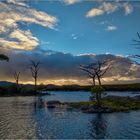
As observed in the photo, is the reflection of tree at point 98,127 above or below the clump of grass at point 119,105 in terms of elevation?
below

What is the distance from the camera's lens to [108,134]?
41812 millimetres

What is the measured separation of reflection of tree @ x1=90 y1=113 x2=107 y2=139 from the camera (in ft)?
135

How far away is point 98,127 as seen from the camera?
4809 centimetres

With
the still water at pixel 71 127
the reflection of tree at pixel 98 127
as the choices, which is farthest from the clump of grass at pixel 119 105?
the reflection of tree at pixel 98 127

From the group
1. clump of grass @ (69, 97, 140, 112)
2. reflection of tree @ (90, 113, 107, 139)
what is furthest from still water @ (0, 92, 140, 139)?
clump of grass @ (69, 97, 140, 112)

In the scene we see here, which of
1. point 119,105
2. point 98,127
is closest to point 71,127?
point 98,127

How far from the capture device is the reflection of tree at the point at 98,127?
4125 cm

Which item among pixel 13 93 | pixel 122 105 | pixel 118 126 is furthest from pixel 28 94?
pixel 118 126

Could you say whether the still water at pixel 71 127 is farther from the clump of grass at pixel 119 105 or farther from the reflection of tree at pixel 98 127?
the clump of grass at pixel 119 105

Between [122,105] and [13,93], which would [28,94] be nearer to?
[13,93]

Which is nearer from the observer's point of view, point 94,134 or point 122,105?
point 94,134

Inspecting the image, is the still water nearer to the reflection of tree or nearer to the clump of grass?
the reflection of tree

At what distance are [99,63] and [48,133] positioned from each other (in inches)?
2595

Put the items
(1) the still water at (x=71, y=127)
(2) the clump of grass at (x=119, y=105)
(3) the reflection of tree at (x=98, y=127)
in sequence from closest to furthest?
(1) the still water at (x=71, y=127)
(3) the reflection of tree at (x=98, y=127)
(2) the clump of grass at (x=119, y=105)
